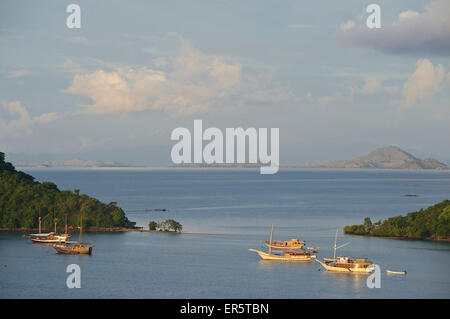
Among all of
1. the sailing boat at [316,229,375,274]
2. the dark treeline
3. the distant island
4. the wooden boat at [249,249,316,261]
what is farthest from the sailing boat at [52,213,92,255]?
the distant island

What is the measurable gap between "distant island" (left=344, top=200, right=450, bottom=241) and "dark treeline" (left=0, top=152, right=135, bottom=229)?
3054cm

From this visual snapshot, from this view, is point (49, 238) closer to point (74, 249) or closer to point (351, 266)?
point (74, 249)

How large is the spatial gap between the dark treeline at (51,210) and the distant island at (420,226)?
30.5 meters

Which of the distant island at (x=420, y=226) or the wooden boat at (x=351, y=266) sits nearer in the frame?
the wooden boat at (x=351, y=266)

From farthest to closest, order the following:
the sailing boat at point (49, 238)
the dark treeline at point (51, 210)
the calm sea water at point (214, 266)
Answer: the dark treeline at point (51, 210) → the sailing boat at point (49, 238) → the calm sea water at point (214, 266)

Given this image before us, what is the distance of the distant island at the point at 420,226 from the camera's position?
244 feet

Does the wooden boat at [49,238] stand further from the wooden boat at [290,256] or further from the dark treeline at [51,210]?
the wooden boat at [290,256]

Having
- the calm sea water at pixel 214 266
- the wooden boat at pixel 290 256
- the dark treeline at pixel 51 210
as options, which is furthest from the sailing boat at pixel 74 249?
the wooden boat at pixel 290 256

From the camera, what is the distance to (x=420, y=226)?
251ft

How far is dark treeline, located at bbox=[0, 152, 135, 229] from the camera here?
81662 mm

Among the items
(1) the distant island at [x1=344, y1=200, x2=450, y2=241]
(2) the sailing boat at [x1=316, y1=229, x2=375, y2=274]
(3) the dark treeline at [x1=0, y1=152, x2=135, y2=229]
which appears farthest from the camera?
(3) the dark treeline at [x1=0, y1=152, x2=135, y2=229]

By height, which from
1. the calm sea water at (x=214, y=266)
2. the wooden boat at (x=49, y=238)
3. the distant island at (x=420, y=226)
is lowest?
the calm sea water at (x=214, y=266)

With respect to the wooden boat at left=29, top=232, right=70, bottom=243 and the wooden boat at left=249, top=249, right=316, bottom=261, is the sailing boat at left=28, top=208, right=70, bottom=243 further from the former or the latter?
the wooden boat at left=249, top=249, right=316, bottom=261

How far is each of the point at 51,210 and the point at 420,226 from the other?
44.9 m
